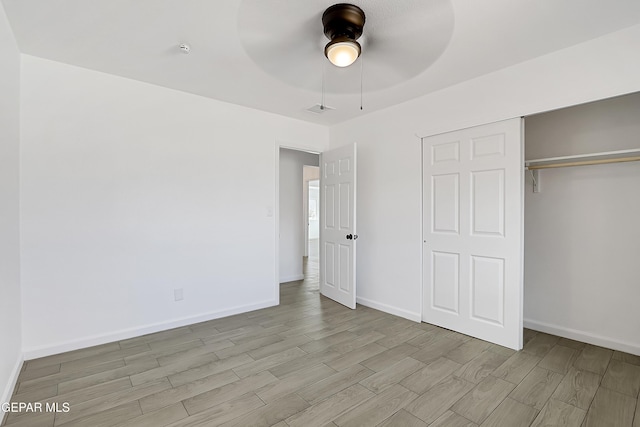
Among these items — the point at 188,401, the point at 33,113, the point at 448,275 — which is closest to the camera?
the point at 188,401

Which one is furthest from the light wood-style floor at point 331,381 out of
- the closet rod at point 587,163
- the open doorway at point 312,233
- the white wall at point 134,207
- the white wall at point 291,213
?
the open doorway at point 312,233

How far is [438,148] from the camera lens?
3.27 metres

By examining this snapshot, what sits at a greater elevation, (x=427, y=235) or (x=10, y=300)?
(x=427, y=235)

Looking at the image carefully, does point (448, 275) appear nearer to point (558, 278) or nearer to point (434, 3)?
point (558, 278)

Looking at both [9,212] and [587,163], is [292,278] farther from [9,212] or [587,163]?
[587,163]

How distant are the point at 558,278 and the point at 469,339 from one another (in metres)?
1.10

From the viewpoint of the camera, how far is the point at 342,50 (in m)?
1.98

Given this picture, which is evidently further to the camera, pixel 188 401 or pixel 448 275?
pixel 448 275

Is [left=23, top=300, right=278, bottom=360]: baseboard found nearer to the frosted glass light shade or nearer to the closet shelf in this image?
the frosted glass light shade

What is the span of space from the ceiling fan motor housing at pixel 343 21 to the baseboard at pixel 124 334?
10.0 feet

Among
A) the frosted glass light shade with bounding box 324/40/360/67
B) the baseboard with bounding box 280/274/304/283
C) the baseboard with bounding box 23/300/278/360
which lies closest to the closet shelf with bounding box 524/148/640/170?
the frosted glass light shade with bounding box 324/40/360/67

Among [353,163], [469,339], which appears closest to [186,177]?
[353,163]

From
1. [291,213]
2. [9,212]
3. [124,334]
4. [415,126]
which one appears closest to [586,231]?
[415,126]

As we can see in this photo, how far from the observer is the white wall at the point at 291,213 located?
18.0 ft
